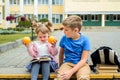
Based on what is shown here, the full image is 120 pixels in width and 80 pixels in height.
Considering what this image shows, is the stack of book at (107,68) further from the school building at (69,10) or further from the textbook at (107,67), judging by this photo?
the school building at (69,10)

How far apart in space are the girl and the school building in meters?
73.3

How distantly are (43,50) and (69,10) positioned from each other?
74532 mm

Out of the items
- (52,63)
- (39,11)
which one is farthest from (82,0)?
(52,63)

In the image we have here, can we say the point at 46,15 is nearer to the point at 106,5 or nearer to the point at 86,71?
the point at 106,5

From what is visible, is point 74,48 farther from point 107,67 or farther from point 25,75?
point 25,75

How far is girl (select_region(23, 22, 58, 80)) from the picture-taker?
23.0 feet

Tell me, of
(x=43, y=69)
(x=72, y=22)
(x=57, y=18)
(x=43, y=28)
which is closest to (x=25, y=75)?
(x=43, y=69)

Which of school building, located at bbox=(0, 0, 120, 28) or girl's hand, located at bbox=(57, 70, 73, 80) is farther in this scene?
school building, located at bbox=(0, 0, 120, 28)

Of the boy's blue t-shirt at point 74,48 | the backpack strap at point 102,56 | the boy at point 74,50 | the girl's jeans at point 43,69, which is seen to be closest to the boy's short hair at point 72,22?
the boy at point 74,50

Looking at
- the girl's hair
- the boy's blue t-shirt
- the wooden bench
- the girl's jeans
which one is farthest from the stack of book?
the girl's hair

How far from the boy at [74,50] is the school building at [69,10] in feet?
242

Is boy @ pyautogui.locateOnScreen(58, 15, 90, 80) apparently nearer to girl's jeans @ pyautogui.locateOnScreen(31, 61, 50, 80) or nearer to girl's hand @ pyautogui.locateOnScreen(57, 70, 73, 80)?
girl's hand @ pyautogui.locateOnScreen(57, 70, 73, 80)

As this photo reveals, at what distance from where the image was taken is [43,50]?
285 inches

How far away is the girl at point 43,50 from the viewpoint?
702 centimetres
